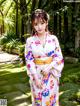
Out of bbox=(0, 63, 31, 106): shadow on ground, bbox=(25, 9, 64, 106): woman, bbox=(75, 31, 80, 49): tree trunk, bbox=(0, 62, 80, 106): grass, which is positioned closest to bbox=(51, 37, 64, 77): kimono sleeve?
bbox=(25, 9, 64, 106): woman

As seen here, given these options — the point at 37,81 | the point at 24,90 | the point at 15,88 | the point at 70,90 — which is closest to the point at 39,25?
the point at 37,81

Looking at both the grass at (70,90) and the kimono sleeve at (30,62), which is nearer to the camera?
the kimono sleeve at (30,62)

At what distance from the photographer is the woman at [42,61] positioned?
391 centimetres

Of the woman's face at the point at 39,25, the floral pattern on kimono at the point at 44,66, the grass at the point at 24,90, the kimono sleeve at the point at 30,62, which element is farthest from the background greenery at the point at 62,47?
the woman's face at the point at 39,25

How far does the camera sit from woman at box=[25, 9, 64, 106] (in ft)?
12.8

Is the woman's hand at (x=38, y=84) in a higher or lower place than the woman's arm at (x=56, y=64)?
lower

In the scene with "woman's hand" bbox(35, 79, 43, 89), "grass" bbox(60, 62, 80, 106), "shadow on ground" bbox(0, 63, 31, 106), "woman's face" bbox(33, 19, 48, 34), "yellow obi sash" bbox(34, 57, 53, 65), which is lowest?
"shadow on ground" bbox(0, 63, 31, 106)

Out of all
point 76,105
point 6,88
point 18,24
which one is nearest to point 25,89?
point 6,88

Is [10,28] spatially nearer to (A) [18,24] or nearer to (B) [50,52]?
(A) [18,24]

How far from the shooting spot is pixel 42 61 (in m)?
3.95

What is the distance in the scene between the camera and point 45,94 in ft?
13.1

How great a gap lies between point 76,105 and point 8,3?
1842 centimetres

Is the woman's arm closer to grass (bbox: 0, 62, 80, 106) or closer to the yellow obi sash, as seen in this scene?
the yellow obi sash

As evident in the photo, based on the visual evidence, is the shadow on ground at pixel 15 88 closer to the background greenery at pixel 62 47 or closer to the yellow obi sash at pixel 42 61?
the background greenery at pixel 62 47
